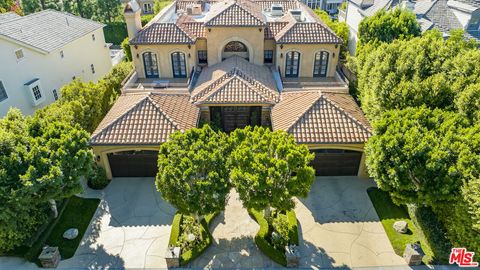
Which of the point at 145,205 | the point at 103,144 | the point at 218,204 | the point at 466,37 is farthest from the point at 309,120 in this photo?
the point at 466,37

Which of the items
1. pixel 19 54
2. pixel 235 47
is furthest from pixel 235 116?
pixel 19 54

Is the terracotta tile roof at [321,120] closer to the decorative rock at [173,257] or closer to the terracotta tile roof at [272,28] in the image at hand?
the terracotta tile roof at [272,28]

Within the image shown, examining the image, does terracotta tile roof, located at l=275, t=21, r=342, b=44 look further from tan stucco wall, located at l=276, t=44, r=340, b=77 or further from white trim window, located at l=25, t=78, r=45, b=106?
white trim window, located at l=25, t=78, r=45, b=106

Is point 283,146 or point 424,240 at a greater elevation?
point 283,146

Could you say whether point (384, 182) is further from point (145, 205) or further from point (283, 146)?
point (145, 205)

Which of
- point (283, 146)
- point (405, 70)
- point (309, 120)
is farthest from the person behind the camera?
point (309, 120)

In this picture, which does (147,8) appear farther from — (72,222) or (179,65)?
(72,222)

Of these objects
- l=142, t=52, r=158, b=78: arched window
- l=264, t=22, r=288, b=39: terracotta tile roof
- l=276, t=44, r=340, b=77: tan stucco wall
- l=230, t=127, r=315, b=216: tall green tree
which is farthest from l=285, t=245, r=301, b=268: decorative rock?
l=142, t=52, r=158, b=78: arched window
